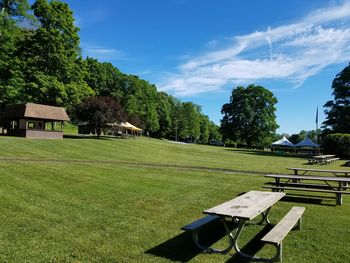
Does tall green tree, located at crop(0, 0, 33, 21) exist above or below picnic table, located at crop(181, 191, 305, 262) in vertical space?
above

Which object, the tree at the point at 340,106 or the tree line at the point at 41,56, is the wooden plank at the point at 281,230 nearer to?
the tree line at the point at 41,56

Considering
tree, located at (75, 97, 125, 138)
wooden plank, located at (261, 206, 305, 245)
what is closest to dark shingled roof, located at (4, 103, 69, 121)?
tree, located at (75, 97, 125, 138)

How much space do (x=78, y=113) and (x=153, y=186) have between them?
27877 millimetres

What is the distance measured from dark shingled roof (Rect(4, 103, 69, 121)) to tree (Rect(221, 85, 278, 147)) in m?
41.4

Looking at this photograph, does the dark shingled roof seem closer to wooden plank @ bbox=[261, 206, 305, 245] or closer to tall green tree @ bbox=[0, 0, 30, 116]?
tall green tree @ bbox=[0, 0, 30, 116]

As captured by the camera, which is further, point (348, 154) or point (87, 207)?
point (348, 154)

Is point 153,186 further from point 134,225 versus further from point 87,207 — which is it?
point 134,225

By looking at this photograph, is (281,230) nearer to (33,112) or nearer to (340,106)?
(33,112)

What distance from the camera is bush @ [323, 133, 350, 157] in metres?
38.1

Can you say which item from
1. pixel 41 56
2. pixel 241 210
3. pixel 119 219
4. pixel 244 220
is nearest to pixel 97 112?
pixel 41 56

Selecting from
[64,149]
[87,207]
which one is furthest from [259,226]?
[64,149]

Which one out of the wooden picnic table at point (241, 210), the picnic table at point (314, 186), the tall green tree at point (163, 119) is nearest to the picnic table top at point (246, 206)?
the wooden picnic table at point (241, 210)

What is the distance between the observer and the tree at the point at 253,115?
66.4m

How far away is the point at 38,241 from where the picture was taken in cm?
585
